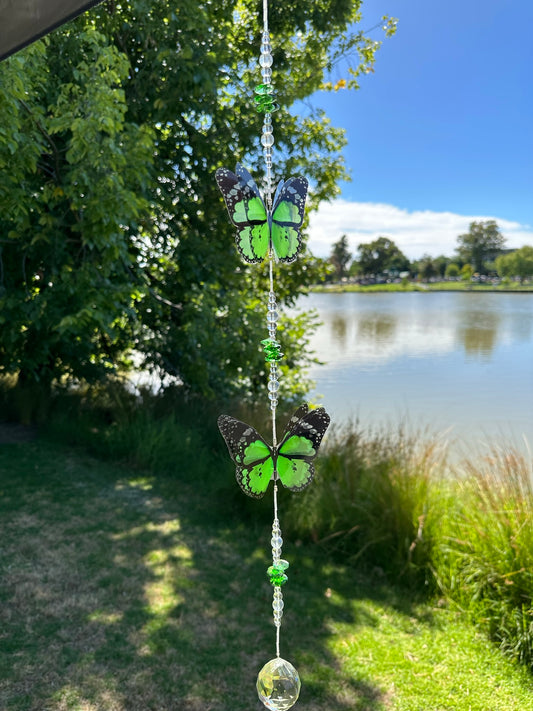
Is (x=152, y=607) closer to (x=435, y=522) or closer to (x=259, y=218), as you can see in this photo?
(x=435, y=522)

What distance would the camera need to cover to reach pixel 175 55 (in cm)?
536

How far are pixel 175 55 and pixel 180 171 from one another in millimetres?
1387

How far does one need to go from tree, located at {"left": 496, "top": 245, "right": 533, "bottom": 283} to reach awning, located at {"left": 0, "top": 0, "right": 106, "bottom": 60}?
2882 cm

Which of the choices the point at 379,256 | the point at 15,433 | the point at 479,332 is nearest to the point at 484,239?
the point at 379,256

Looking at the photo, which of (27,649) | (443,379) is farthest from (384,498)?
(443,379)

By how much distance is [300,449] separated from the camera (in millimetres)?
875

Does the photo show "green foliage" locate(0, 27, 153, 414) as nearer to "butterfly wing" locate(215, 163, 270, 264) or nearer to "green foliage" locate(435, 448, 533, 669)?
"butterfly wing" locate(215, 163, 270, 264)

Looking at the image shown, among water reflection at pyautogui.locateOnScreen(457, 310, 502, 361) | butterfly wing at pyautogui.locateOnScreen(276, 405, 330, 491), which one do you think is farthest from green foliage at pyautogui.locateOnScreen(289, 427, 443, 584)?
water reflection at pyautogui.locateOnScreen(457, 310, 502, 361)

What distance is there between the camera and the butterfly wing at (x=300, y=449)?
87 cm

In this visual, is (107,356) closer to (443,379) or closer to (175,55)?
(175,55)

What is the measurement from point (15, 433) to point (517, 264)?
26.5 m

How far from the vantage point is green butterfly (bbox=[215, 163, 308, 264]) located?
857 millimetres

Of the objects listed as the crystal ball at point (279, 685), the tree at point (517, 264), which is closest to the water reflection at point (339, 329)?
the tree at point (517, 264)

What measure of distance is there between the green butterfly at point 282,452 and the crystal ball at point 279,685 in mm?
283
